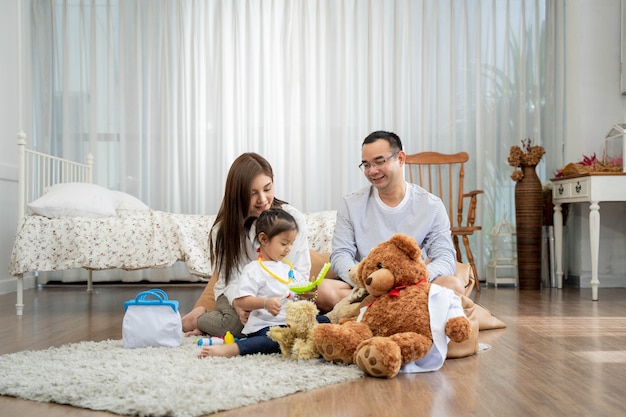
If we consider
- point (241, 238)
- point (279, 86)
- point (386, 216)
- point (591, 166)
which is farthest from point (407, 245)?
Result: point (279, 86)

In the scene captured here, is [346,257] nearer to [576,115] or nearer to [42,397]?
[42,397]

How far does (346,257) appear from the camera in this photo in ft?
8.61

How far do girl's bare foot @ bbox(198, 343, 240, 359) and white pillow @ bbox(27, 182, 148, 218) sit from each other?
6.23ft

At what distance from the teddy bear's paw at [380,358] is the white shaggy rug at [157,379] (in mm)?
45

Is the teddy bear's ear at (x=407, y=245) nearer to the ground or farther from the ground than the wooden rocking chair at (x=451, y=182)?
nearer to the ground

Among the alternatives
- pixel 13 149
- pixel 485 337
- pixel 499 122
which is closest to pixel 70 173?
pixel 13 149

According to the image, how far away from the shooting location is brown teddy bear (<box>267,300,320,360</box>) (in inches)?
82.7

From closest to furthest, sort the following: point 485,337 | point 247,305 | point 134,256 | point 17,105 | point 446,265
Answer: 1. point 247,305
2. point 446,265
3. point 485,337
4. point 134,256
5. point 17,105

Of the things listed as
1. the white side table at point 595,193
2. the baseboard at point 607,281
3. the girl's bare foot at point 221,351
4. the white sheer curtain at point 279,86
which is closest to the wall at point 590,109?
the baseboard at point 607,281

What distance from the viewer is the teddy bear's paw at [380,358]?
1.90 meters

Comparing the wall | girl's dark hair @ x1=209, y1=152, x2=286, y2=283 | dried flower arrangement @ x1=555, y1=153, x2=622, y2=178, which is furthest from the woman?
the wall

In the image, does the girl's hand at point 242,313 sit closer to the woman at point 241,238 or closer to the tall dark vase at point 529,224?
the woman at point 241,238

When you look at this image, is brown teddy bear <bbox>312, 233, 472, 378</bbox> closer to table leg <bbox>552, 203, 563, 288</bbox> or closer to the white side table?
the white side table

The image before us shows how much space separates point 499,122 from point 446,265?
3.27 metres
